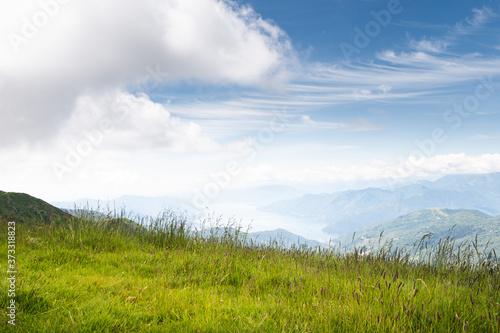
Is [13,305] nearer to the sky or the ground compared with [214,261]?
nearer to the ground

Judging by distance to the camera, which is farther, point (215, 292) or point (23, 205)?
point (23, 205)

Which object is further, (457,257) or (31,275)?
(457,257)

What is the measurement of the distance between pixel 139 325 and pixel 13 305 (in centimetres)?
164

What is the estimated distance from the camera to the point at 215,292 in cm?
430

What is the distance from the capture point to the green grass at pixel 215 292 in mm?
3422

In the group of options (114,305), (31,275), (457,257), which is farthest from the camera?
(457,257)

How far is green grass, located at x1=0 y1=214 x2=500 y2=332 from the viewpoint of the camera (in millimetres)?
3422

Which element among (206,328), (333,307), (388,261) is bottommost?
(206,328)

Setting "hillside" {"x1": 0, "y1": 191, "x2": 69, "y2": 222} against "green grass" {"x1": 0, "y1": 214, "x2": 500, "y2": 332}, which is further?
"hillside" {"x1": 0, "y1": 191, "x2": 69, "y2": 222}

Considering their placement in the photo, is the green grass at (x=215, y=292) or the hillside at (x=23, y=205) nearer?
the green grass at (x=215, y=292)

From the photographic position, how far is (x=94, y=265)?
5.62m

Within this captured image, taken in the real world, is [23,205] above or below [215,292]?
above

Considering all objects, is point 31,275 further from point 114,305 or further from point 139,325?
point 139,325

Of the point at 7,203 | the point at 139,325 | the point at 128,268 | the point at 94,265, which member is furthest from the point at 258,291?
the point at 7,203
